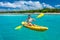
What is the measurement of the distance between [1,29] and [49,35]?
28.1 inches

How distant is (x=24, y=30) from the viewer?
2.00 meters

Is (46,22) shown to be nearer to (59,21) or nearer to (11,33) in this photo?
(59,21)

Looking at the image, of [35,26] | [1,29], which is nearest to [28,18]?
[35,26]

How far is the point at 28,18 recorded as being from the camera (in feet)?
6.52

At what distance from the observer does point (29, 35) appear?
200cm

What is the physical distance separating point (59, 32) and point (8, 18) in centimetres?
78

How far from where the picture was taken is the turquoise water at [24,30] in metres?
1.98

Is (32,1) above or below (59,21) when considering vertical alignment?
above

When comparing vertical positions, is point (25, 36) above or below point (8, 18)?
below

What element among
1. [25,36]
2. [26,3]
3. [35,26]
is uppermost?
[26,3]

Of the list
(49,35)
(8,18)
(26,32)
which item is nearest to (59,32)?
(49,35)

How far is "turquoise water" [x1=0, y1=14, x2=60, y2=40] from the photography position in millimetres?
1980

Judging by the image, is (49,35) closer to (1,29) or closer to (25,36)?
(25,36)

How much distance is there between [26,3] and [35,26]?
367 mm
